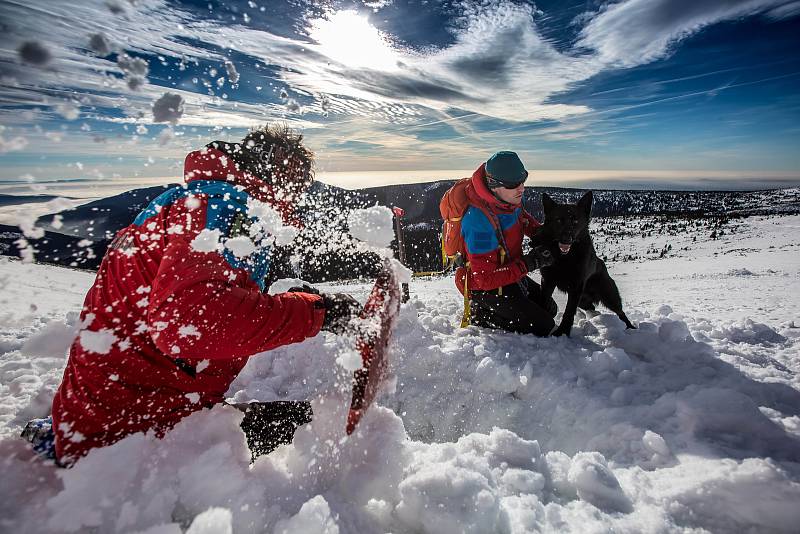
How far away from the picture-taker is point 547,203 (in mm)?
4367

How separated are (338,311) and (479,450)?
44.7 inches

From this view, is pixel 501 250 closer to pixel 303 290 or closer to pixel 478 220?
pixel 478 220

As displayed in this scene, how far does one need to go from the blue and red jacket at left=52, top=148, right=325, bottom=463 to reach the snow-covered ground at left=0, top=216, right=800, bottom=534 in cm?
17

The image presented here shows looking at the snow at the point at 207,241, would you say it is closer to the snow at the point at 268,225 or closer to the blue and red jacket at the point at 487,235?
the snow at the point at 268,225

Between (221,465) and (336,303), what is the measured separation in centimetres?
90

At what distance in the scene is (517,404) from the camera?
333 cm

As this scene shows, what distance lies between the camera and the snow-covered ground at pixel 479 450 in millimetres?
1523

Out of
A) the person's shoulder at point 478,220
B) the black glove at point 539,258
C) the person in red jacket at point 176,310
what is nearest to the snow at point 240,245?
the person in red jacket at point 176,310

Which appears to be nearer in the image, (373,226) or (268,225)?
(268,225)

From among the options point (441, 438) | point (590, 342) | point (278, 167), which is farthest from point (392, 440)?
point (590, 342)

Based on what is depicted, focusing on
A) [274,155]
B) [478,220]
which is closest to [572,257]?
[478,220]

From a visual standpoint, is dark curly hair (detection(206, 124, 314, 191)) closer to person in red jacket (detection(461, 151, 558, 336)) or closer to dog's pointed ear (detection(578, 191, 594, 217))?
person in red jacket (detection(461, 151, 558, 336))

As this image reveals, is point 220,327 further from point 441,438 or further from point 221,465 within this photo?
point 441,438

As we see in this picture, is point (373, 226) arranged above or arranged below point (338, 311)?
above
